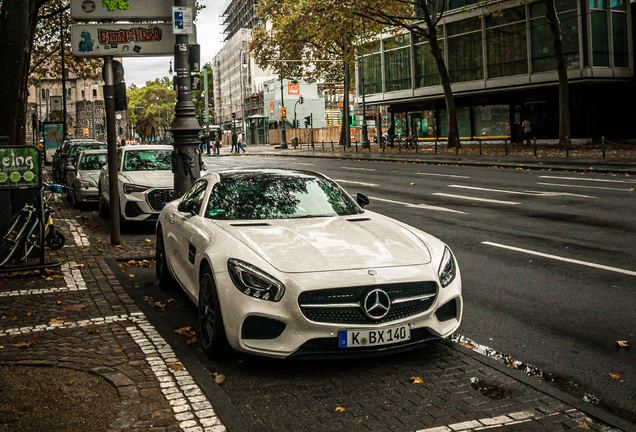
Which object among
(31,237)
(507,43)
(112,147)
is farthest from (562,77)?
(31,237)

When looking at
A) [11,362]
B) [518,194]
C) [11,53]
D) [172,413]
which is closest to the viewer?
[172,413]

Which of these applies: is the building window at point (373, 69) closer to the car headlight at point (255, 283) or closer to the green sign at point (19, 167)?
the green sign at point (19, 167)

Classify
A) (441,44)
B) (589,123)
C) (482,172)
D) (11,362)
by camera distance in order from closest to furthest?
(11,362) → (482,172) → (589,123) → (441,44)

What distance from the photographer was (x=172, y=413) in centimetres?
418

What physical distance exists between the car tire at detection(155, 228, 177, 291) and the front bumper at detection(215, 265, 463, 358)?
2.84 metres

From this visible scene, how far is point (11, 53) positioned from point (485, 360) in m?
10.3

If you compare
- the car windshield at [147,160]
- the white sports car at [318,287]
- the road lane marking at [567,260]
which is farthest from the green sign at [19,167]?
the road lane marking at [567,260]

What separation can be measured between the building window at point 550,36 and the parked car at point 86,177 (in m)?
27.6

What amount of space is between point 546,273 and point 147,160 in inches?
363

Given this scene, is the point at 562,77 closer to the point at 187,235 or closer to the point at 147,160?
the point at 147,160

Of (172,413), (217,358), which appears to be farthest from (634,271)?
(172,413)

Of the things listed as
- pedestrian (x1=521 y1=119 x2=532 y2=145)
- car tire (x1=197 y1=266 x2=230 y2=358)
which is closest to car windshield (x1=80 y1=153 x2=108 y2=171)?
car tire (x1=197 y1=266 x2=230 y2=358)

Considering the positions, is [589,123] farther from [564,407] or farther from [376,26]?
[564,407]

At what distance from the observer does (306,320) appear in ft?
15.6
